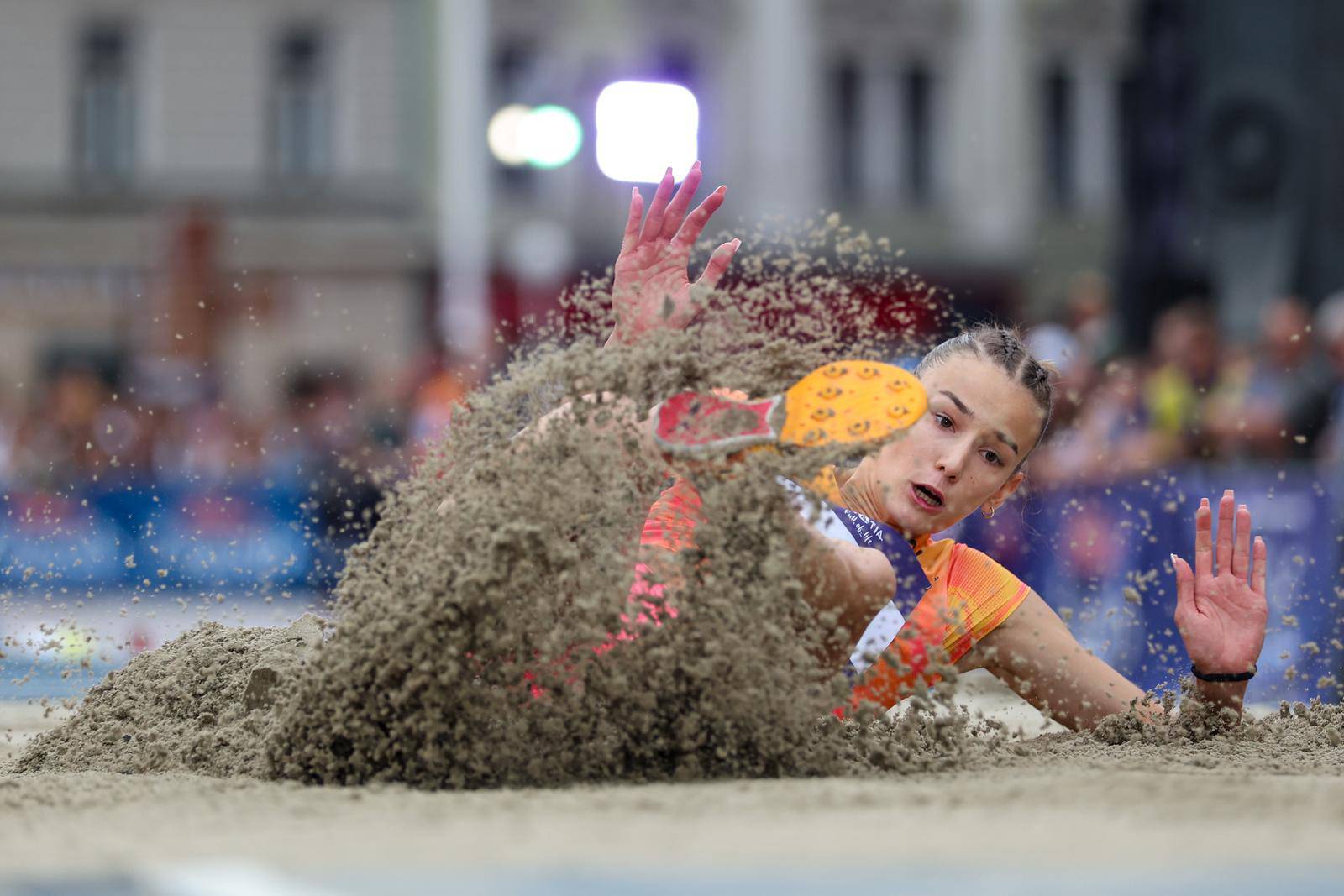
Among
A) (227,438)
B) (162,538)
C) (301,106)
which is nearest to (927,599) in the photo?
(162,538)

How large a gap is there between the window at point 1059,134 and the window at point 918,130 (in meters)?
1.86

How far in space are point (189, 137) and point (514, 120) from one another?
17.5 metres

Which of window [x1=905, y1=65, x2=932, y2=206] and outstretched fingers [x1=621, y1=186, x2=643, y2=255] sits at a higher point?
window [x1=905, y1=65, x2=932, y2=206]

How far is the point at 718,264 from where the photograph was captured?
4375 mm

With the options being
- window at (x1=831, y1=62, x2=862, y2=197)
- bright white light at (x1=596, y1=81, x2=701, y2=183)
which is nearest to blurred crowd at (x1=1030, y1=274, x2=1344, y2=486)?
bright white light at (x1=596, y1=81, x2=701, y2=183)

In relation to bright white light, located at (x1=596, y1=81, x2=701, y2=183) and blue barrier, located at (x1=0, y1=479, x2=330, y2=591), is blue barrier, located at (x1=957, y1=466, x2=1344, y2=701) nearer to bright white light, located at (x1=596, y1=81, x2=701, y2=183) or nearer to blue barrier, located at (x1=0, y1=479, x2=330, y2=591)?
bright white light, located at (x1=596, y1=81, x2=701, y2=183)

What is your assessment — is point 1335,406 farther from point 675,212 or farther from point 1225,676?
point 675,212

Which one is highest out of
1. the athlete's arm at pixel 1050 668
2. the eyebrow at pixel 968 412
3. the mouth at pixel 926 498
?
the eyebrow at pixel 968 412

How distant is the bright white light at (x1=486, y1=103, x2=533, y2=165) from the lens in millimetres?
10062

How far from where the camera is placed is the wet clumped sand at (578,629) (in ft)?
12.5

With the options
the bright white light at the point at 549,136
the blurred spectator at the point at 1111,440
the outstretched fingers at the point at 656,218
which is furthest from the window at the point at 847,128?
the outstretched fingers at the point at 656,218

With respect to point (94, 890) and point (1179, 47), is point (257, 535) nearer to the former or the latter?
point (94, 890)

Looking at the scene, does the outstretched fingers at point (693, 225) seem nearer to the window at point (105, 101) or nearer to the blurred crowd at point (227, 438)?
the blurred crowd at point (227, 438)

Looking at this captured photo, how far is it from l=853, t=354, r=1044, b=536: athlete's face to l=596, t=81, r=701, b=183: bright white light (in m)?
3.90
